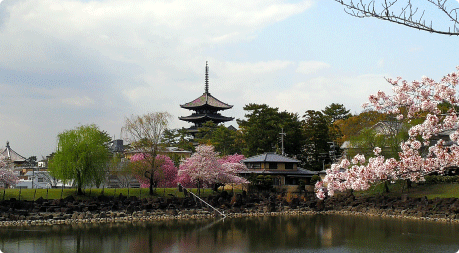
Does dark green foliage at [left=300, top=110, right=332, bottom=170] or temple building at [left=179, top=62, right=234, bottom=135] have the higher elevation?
temple building at [left=179, top=62, right=234, bottom=135]

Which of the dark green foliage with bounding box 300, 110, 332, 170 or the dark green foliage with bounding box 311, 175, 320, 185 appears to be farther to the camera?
the dark green foliage with bounding box 300, 110, 332, 170

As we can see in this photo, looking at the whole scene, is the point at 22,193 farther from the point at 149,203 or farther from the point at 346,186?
the point at 346,186

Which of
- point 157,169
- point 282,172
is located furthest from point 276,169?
point 157,169

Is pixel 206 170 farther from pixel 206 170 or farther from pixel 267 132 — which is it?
pixel 267 132

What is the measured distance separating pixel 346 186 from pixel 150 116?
1009 inches

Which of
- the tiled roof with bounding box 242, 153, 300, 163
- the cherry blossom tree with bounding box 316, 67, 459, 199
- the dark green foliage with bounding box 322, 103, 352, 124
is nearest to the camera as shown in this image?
the cherry blossom tree with bounding box 316, 67, 459, 199

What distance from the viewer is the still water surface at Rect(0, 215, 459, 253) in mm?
16844

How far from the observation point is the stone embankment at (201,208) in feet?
80.5

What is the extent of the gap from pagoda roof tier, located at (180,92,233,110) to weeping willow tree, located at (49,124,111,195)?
30.8 m

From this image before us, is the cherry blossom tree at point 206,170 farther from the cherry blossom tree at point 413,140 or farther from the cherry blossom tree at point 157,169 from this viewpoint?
the cherry blossom tree at point 413,140

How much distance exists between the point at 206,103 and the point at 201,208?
3274 cm

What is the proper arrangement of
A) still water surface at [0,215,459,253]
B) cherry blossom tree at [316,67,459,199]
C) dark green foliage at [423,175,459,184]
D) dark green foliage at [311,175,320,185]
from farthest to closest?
dark green foliage at [311,175,320,185] < dark green foliage at [423,175,459,184] < still water surface at [0,215,459,253] < cherry blossom tree at [316,67,459,199]

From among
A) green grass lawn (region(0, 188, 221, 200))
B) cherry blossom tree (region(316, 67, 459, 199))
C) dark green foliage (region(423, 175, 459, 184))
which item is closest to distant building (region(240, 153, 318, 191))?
green grass lawn (region(0, 188, 221, 200))

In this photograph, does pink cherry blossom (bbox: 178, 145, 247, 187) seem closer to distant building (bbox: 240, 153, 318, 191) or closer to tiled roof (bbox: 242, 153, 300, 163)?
distant building (bbox: 240, 153, 318, 191)
